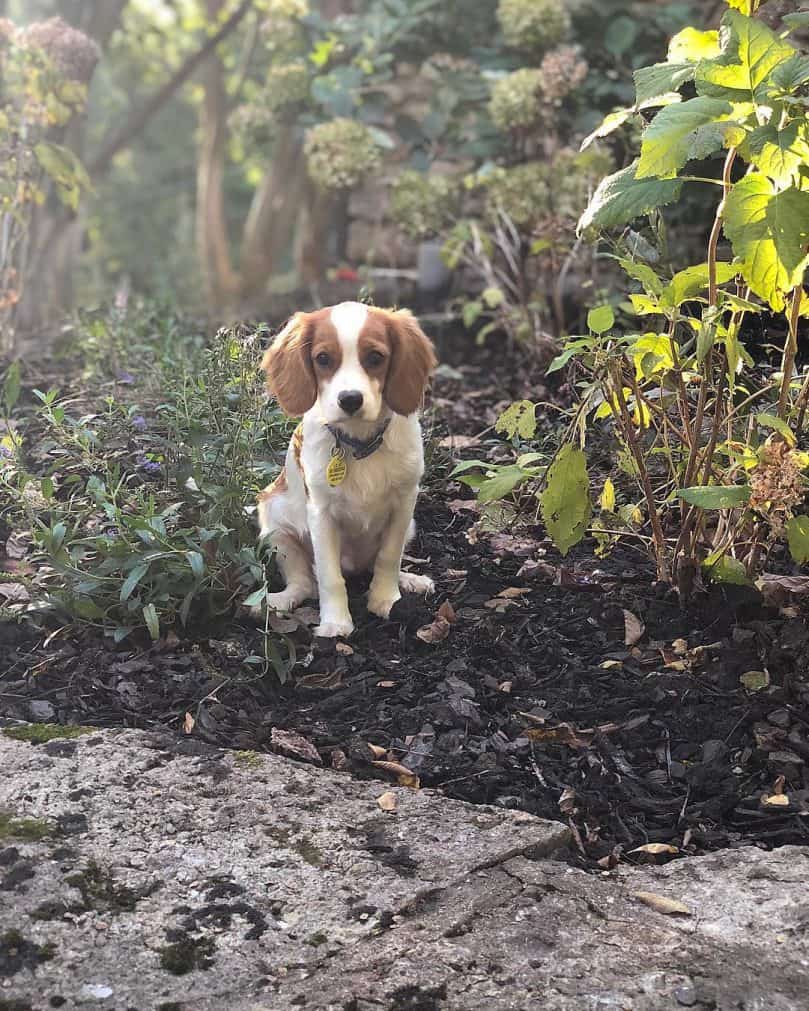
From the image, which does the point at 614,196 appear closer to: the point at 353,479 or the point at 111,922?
the point at 353,479

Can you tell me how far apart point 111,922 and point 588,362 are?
1.67 metres

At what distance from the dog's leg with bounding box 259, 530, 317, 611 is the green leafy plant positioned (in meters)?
0.85

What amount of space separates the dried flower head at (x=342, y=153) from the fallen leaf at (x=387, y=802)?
521 cm

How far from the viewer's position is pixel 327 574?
3219 millimetres

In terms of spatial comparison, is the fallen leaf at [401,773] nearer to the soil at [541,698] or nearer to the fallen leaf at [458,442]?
the soil at [541,698]

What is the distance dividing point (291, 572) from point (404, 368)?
0.75m

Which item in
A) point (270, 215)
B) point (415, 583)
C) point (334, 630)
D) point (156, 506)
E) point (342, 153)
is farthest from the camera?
point (270, 215)

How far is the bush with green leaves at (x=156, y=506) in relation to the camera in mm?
3115

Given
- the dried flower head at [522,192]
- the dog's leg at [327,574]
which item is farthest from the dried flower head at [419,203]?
the dog's leg at [327,574]

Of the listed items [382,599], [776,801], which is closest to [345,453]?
[382,599]

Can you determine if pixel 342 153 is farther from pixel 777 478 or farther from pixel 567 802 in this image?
pixel 567 802

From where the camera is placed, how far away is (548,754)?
8.83 feet

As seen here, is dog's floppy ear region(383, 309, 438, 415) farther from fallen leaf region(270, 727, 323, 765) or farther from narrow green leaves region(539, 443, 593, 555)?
fallen leaf region(270, 727, 323, 765)

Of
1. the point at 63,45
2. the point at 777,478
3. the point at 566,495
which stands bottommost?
the point at 566,495
